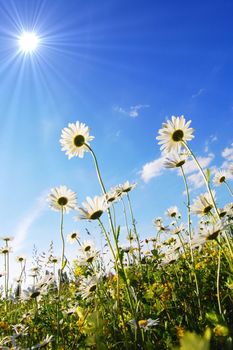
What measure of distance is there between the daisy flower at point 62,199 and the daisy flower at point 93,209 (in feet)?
2.54

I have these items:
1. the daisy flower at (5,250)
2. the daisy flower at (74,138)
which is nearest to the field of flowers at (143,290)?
the daisy flower at (74,138)

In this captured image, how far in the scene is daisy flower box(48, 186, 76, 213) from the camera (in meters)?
3.53

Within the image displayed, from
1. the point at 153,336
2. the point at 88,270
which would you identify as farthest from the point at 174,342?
the point at 88,270

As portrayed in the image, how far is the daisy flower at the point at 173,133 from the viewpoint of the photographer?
148 inches

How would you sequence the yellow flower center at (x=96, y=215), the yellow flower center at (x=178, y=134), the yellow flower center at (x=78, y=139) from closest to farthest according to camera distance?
1. the yellow flower center at (x=96, y=215)
2. the yellow flower center at (x=78, y=139)
3. the yellow flower center at (x=178, y=134)

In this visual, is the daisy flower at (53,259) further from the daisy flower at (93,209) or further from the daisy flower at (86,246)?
the daisy flower at (93,209)

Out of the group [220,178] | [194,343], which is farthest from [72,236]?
[194,343]

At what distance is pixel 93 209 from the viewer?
106 inches

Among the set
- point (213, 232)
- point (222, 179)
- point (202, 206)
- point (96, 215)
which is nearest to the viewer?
point (213, 232)

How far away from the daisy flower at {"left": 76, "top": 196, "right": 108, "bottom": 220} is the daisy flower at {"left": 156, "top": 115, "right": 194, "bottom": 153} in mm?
1289

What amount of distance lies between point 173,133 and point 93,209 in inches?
59.6

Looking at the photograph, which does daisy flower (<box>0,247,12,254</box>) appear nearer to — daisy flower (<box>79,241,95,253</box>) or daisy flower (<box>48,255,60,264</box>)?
daisy flower (<box>48,255,60,264</box>)

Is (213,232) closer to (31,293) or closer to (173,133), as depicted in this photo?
(173,133)

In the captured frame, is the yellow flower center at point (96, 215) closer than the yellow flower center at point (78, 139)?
Yes
